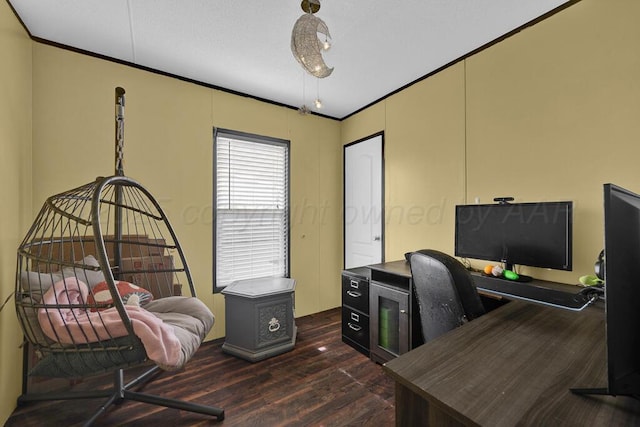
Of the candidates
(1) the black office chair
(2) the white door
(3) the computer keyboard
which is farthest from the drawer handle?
(1) the black office chair

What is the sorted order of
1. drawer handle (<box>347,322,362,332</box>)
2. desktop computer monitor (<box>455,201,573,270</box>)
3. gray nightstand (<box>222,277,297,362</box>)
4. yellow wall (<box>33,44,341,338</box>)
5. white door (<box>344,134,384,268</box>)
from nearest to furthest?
1. desktop computer monitor (<box>455,201,573,270</box>)
2. yellow wall (<box>33,44,341,338</box>)
3. gray nightstand (<box>222,277,297,362</box>)
4. drawer handle (<box>347,322,362,332</box>)
5. white door (<box>344,134,384,268</box>)

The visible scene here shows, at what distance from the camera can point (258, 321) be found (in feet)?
8.09

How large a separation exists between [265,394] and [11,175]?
7.24 feet

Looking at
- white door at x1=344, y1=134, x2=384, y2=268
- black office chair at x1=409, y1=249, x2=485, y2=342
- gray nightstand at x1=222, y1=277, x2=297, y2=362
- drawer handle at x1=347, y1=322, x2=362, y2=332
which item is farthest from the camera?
white door at x1=344, y1=134, x2=384, y2=268

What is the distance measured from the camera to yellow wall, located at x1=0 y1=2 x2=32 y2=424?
162 centimetres

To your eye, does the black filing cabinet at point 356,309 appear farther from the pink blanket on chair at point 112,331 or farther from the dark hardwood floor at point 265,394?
the pink blanket on chair at point 112,331

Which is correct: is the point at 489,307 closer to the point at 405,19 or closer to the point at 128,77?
the point at 405,19

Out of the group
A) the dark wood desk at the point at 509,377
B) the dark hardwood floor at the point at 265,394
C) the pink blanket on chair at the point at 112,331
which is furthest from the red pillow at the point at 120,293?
the dark wood desk at the point at 509,377

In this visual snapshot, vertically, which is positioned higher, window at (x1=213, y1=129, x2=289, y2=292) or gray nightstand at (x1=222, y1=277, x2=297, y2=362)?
window at (x1=213, y1=129, x2=289, y2=292)

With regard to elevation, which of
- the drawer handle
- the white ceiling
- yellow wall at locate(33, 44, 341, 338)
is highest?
the white ceiling

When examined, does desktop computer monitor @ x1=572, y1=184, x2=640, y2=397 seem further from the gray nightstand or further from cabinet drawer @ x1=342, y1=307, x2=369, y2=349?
the gray nightstand

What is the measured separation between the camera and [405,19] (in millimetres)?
1913

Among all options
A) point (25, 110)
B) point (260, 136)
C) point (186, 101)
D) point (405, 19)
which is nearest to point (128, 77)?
point (186, 101)

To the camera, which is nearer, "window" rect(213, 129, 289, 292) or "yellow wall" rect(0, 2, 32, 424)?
"yellow wall" rect(0, 2, 32, 424)
